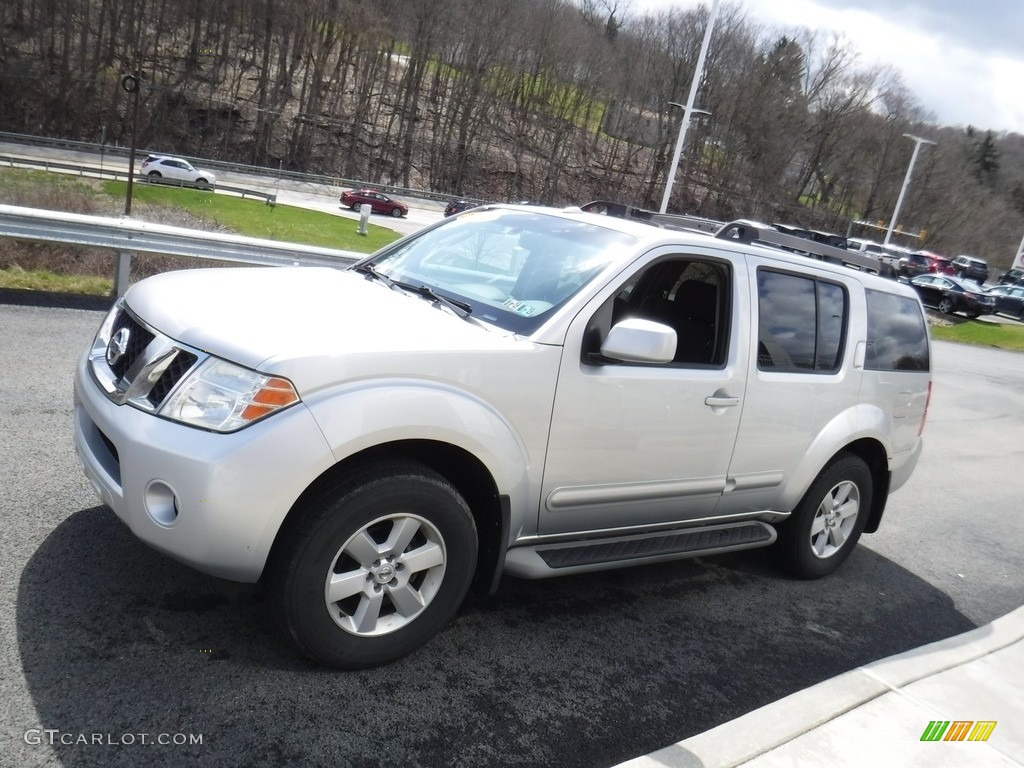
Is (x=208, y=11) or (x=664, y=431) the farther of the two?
(x=208, y=11)

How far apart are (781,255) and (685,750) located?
9.25ft

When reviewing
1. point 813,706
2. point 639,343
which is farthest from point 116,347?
point 813,706

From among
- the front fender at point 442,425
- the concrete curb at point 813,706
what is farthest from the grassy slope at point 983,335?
the front fender at point 442,425

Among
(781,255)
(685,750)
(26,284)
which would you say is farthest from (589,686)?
(26,284)

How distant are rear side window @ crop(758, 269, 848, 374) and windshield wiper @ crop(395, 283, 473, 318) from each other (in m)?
1.72

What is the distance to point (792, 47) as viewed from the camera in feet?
263

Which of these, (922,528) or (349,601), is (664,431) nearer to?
(349,601)

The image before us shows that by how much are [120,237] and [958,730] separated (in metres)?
8.87

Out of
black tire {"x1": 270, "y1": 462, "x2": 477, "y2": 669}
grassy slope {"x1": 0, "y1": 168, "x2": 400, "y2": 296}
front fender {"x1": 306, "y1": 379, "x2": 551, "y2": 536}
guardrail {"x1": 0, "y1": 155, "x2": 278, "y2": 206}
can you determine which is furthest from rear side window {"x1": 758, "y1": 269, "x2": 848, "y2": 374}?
guardrail {"x1": 0, "y1": 155, "x2": 278, "y2": 206}

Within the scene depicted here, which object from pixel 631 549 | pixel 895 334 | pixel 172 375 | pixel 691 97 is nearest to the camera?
pixel 172 375

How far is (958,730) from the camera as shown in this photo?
3695 mm

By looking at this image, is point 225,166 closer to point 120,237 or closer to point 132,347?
point 120,237

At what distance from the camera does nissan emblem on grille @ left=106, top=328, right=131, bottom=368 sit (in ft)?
11.2

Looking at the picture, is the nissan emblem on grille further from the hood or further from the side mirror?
the side mirror
